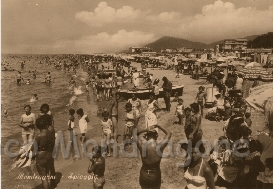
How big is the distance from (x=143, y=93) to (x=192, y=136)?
9755 mm

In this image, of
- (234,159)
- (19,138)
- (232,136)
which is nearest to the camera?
(234,159)

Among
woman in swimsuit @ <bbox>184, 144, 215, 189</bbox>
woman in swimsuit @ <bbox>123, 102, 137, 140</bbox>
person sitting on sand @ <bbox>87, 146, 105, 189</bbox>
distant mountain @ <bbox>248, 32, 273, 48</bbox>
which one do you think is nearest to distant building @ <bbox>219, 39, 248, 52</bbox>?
distant mountain @ <bbox>248, 32, 273, 48</bbox>

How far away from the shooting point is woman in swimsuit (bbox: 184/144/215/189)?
12.9ft

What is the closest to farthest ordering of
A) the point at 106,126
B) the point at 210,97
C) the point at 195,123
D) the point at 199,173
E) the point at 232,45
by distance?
the point at 199,173
the point at 195,123
the point at 106,126
the point at 210,97
the point at 232,45

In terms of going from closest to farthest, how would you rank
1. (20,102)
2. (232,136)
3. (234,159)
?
1. (234,159)
2. (232,136)
3. (20,102)

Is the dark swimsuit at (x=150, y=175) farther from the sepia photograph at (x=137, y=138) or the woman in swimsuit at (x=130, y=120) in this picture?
the woman in swimsuit at (x=130, y=120)

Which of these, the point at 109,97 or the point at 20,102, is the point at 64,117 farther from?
the point at 20,102

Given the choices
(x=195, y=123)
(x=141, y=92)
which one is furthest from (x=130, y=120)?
(x=141, y=92)

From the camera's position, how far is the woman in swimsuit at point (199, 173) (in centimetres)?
393

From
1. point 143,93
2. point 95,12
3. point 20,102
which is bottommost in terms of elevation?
point 20,102

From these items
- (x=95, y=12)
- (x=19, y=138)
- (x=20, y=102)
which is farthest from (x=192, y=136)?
(x=20, y=102)

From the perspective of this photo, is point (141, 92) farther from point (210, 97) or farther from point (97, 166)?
point (97, 166)

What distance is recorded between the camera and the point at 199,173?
398 cm

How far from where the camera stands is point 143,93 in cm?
1636
